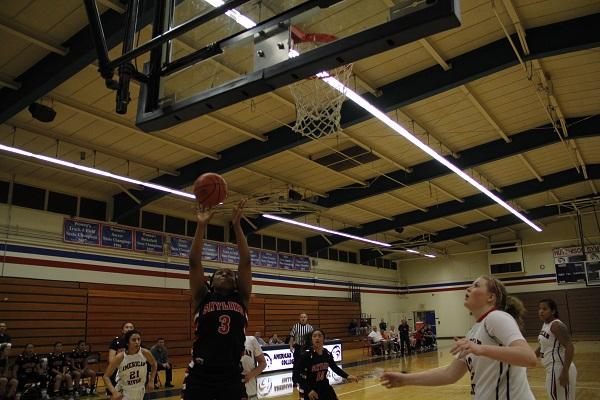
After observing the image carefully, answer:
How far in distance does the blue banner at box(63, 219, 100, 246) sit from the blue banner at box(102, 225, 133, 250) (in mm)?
236

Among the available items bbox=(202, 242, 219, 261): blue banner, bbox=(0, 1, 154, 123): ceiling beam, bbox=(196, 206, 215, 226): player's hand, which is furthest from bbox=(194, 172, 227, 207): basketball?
bbox=(202, 242, 219, 261): blue banner

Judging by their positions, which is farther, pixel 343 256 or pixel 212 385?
pixel 343 256

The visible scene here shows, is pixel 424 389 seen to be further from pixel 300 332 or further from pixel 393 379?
pixel 393 379

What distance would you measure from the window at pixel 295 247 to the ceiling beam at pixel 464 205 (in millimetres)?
534

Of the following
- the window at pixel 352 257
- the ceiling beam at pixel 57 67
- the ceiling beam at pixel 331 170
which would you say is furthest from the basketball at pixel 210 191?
the window at pixel 352 257

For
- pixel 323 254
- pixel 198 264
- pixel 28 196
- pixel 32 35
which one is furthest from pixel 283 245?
pixel 198 264

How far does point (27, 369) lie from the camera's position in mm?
10969

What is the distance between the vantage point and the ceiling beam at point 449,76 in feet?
30.9

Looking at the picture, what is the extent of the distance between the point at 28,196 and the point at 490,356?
45.8 feet

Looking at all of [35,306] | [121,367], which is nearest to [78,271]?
[35,306]

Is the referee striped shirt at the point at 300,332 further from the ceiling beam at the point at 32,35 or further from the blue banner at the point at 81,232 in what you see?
the blue banner at the point at 81,232

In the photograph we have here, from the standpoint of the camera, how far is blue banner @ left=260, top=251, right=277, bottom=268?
2056cm

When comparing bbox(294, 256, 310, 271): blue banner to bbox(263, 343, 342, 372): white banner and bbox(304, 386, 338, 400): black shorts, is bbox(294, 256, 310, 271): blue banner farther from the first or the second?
bbox(304, 386, 338, 400): black shorts

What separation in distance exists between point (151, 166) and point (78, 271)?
3.76m
